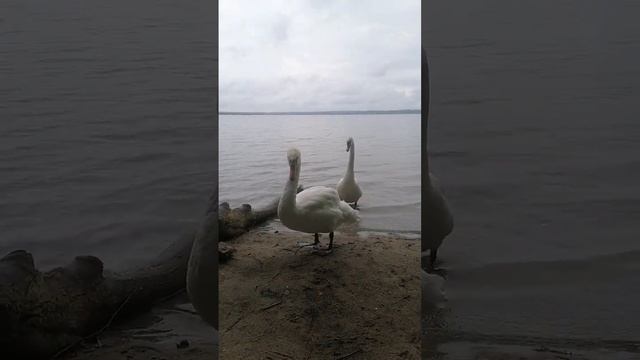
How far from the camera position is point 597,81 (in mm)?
1060

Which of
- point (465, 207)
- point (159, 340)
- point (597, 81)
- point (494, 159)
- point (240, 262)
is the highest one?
point (597, 81)

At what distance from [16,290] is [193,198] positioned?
435mm

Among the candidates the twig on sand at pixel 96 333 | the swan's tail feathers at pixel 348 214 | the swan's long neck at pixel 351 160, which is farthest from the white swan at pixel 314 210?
the twig on sand at pixel 96 333

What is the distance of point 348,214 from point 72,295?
2.67 feet

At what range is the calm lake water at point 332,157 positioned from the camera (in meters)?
1.23

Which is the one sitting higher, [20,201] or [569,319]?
[20,201]

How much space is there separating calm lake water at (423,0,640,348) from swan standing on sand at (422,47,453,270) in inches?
0.7

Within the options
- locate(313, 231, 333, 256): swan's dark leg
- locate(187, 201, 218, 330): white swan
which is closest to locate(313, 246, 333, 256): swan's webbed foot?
locate(313, 231, 333, 256): swan's dark leg

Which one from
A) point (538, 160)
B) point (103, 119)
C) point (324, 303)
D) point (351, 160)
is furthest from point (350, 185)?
point (103, 119)

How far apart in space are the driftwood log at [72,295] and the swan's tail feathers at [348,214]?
1.50 ft

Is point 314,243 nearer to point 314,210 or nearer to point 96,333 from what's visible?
point 314,210

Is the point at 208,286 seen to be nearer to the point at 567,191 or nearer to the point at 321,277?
the point at 321,277

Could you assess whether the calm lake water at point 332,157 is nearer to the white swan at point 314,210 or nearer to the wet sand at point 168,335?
the white swan at point 314,210

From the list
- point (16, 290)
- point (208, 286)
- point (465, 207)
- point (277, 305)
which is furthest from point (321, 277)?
point (16, 290)
